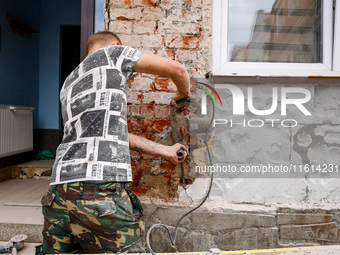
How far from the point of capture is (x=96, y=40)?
5.27 feet

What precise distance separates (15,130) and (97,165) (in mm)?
3242

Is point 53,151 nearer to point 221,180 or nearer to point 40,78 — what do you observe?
point 40,78

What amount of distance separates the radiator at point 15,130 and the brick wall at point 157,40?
246 cm

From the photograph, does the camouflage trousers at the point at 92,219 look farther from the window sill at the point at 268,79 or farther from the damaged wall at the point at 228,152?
the window sill at the point at 268,79

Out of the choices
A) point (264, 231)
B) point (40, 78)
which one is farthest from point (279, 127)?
point (40, 78)

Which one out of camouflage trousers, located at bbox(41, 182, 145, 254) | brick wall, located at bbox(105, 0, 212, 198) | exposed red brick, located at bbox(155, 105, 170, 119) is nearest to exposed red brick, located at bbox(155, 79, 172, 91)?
brick wall, located at bbox(105, 0, 212, 198)

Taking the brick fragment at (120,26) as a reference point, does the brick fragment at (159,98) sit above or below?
below

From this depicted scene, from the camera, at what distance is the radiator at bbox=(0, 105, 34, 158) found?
145 inches

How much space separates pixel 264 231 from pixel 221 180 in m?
0.50

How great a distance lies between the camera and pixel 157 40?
6.88ft

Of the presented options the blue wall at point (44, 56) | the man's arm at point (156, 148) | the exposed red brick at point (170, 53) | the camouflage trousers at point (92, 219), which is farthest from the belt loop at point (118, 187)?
the blue wall at point (44, 56)

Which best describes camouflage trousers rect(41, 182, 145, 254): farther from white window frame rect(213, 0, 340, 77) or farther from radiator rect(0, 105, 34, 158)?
radiator rect(0, 105, 34, 158)

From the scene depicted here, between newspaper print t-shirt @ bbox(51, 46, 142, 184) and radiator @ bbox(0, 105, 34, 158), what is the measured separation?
2.81m

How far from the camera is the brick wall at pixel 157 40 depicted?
2092 mm
